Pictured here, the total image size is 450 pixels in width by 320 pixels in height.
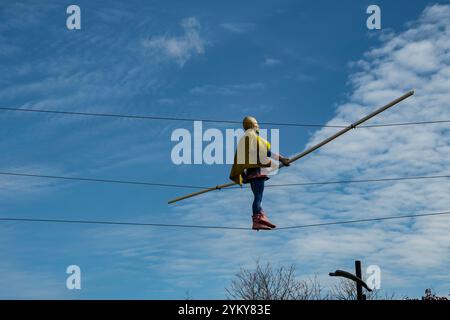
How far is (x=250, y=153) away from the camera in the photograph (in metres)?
11.0

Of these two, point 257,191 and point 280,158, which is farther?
point 280,158

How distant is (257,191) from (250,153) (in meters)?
0.68

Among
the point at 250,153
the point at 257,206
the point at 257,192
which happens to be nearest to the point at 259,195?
the point at 257,192

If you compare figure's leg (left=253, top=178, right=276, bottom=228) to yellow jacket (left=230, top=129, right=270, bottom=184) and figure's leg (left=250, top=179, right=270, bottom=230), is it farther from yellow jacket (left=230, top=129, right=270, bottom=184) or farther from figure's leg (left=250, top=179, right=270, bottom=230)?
yellow jacket (left=230, top=129, right=270, bottom=184)

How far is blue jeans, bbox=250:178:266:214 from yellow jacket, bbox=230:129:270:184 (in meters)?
0.25

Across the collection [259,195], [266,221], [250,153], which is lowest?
[266,221]

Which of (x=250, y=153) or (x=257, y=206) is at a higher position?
(x=250, y=153)

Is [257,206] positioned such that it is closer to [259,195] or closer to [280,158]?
[259,195]

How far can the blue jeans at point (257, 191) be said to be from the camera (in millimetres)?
11031
